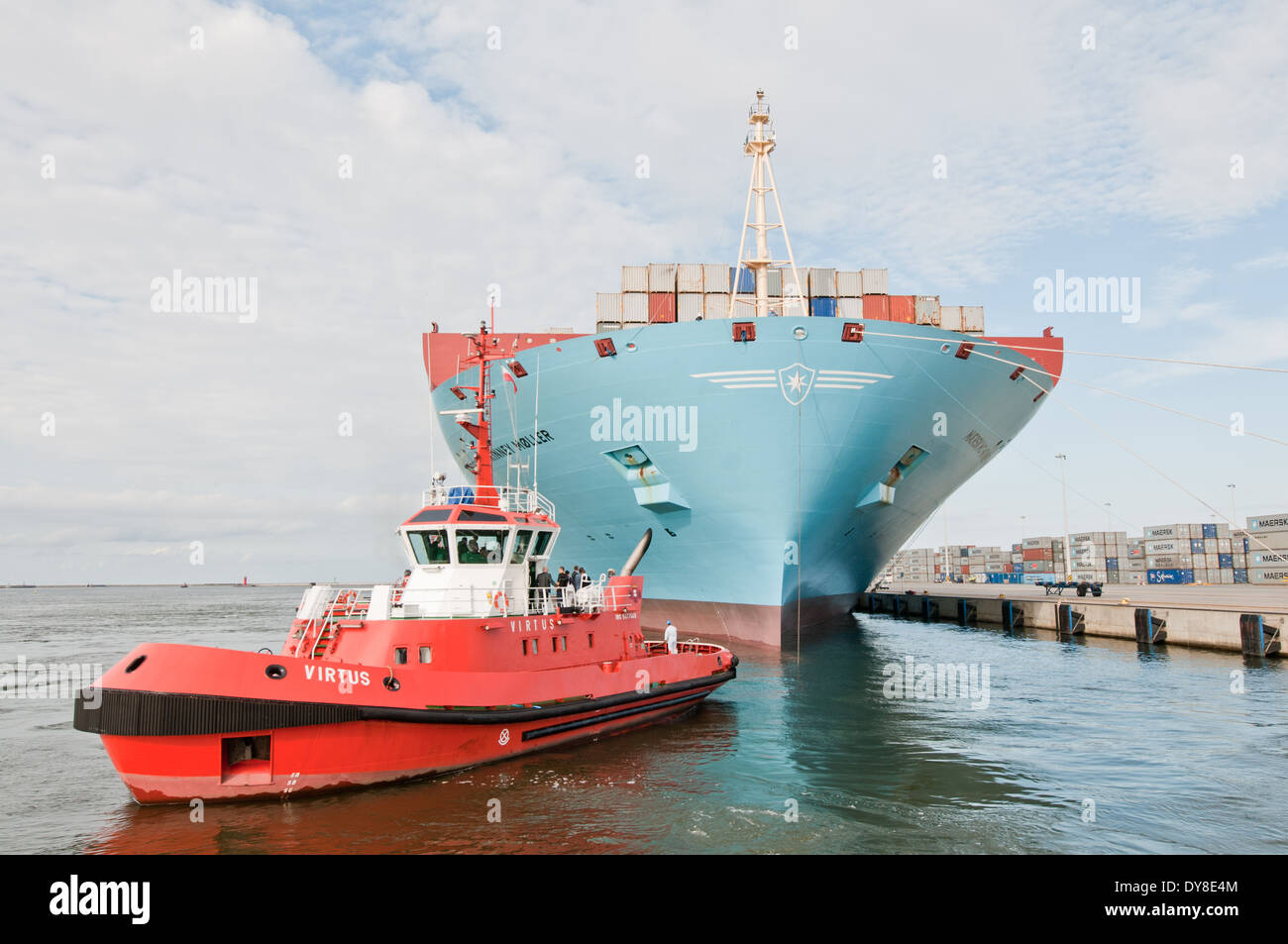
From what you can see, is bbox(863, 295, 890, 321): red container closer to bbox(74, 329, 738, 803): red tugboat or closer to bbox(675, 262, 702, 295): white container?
bbox(675, 262, 702, 295): white container

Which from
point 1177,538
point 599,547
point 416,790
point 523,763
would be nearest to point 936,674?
point 599,547

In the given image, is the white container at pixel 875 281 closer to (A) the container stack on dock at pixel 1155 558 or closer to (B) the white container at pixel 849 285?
(B) the white container at pixel 849 285

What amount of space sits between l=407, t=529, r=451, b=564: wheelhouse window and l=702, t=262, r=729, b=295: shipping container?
632 inches

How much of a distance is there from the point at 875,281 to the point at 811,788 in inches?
823

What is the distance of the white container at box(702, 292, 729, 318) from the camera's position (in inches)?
967

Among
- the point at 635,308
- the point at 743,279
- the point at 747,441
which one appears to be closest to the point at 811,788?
the point at 747,441

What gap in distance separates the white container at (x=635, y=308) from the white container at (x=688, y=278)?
1.27m

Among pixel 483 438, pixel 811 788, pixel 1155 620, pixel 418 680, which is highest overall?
pixel 483 438

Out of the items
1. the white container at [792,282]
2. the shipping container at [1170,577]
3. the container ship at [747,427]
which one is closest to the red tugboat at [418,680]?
the container ship at [747,427]

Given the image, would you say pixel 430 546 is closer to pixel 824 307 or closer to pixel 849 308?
pixel 824 307

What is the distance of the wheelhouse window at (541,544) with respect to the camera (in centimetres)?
1258

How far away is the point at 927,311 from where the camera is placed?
25.9 m
